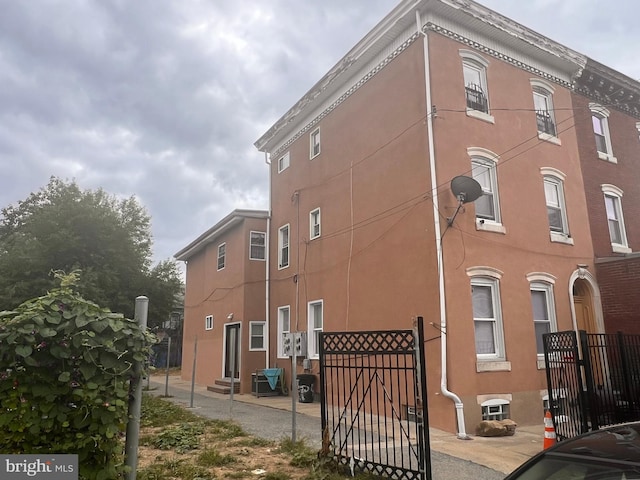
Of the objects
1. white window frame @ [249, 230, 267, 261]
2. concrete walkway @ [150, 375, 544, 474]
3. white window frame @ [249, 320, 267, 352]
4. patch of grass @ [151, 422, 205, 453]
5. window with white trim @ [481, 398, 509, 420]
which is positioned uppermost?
white window frame @ [249, 230, 267, 261]

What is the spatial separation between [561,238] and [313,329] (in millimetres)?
7537

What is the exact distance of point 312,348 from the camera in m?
14.9

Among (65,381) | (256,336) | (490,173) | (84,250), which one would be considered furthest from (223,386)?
(65,381)

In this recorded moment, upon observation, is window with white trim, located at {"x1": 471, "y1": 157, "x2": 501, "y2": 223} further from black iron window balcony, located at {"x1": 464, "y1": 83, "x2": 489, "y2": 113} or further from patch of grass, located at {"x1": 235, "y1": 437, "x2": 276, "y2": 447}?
patch of grass, located at {"x1": 235, "y1": 437, "x2": 276, "y2": 447}

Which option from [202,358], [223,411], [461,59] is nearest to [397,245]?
[461,59]

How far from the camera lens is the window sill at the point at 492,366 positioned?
10023mm

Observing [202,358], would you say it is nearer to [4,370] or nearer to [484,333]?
[484,333]

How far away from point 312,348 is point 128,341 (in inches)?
449

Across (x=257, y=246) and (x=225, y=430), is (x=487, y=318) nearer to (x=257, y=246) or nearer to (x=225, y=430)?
(x=225, y=430)

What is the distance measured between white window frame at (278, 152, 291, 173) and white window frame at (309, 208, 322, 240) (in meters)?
3.04

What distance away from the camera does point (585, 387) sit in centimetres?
765

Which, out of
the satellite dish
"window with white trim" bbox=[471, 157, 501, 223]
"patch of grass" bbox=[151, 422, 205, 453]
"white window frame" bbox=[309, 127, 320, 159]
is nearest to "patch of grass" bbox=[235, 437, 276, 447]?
"patch of grass" bbox=[151, 422, 205, 453]

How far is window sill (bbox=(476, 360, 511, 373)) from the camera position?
10.0 metres

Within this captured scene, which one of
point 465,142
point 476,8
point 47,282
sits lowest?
point 47,282
